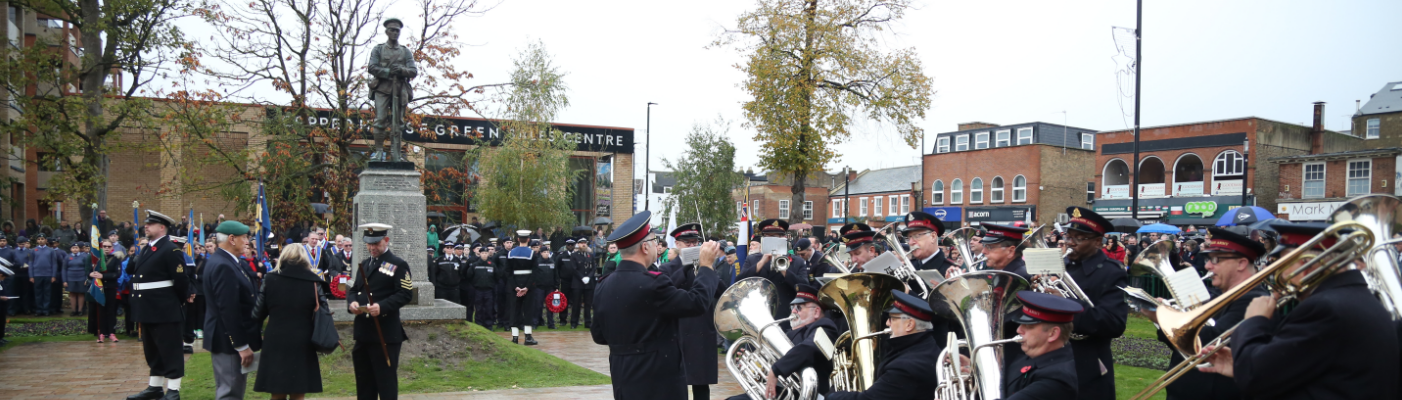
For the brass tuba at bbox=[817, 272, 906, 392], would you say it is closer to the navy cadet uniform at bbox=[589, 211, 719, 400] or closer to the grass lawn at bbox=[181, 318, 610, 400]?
the navy cadet uniform at bbox=[589, 211, 719, 400]

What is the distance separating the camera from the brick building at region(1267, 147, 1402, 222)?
117ft

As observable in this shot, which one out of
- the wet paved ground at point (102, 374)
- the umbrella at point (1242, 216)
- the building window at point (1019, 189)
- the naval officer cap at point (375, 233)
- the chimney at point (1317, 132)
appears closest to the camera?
the naval officer cap at point (375, 233)

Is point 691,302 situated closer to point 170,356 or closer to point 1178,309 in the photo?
point 1178,309

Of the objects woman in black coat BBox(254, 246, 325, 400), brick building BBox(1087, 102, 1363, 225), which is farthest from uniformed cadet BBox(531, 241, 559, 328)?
brick building BBox(1087, 102, 1363, 225)

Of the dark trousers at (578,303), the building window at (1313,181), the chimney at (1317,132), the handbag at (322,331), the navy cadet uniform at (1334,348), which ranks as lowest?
the dark trousers at (578,303)

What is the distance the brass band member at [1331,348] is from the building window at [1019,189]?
45914mm

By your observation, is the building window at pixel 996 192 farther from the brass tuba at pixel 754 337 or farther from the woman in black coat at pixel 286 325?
the woman in black coat at pixel 286 325

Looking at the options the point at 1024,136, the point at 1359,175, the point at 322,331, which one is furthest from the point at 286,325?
the point at 1024,136

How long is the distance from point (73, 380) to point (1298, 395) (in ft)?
35.7

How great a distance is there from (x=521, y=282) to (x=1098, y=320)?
1116 centimetres

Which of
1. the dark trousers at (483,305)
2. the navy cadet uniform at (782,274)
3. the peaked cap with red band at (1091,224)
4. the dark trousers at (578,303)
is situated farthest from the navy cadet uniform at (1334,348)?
the dark trousers at (483,305)

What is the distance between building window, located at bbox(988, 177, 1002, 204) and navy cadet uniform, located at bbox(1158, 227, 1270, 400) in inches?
1792

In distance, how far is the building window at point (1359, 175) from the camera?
119 feet

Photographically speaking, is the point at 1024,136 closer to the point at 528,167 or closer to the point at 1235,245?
the point at 528,167
